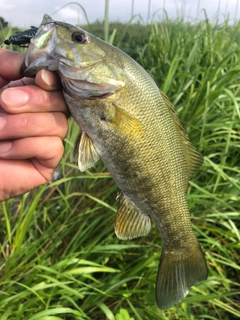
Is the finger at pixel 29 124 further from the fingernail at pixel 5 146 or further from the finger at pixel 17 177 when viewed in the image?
the finger at pixel 17 177

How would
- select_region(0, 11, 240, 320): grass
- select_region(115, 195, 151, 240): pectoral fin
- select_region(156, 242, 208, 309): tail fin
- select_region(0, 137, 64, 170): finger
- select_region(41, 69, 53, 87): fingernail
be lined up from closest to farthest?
1. select_region(41, 69, 53, 87): fingernail
2. select_region(0, 137, 64, 170): finger
3. select_region(115, 195, 151, 240): pectoral fin
4. select_region(156, 242, 208, 309): tail fin
5. select_region(0, 11, 240, 320): grass

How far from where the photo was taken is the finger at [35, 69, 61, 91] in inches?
41.0

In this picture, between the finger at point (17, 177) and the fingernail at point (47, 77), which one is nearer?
the fingernail at point (47, 77)

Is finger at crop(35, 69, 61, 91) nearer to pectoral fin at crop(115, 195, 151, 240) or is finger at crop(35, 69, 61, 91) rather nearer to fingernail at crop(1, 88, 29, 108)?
fingernail at crop(1, 88, 29, 108)

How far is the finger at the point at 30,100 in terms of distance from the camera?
1.07 meters

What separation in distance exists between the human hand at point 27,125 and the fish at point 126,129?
2.0 inches

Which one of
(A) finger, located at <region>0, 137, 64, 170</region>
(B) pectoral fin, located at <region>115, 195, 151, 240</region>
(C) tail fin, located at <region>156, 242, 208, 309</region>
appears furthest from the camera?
(C) tail fin, located at <region>156, 242, 208, 309</region>

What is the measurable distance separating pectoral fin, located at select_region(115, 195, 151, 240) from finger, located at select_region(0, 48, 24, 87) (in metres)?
0.53

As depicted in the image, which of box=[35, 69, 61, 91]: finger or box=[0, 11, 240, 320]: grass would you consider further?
box=[0, 11, 240, 320]: grass

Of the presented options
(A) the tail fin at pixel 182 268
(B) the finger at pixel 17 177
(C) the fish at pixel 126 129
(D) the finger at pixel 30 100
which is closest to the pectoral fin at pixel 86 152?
(C) the fish at pixel 126 129

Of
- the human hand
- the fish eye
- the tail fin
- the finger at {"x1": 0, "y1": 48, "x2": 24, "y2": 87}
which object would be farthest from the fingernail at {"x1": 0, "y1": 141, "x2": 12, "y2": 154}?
the tail fin

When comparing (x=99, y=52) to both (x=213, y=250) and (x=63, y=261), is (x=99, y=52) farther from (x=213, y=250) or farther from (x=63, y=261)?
(x=213, y=250)

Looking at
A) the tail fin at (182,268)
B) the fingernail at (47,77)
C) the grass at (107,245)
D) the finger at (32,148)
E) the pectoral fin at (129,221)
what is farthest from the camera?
the grass at (107,245)

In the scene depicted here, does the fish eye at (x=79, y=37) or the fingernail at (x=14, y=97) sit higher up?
the fish eye at (x=79, y=37)
